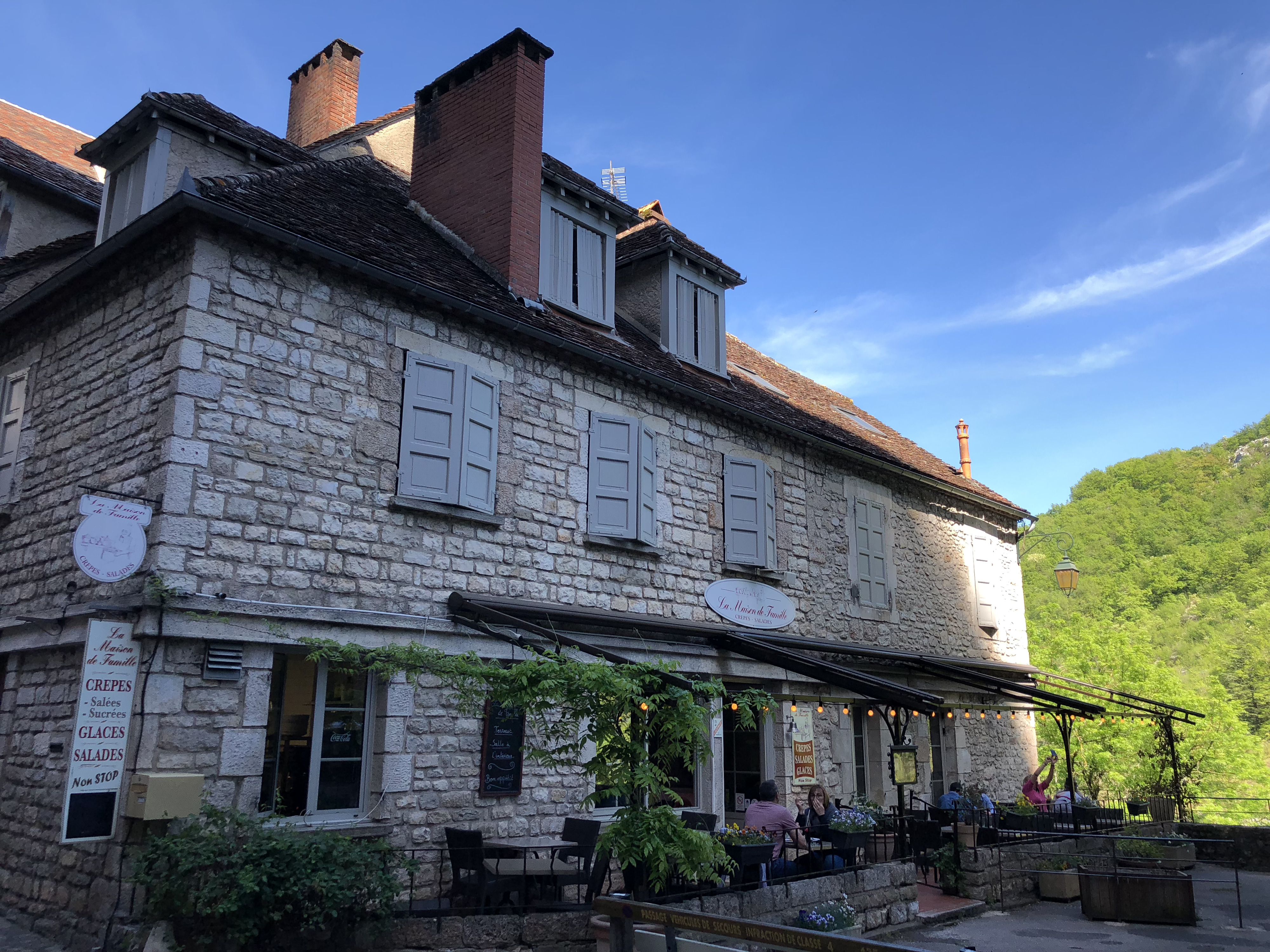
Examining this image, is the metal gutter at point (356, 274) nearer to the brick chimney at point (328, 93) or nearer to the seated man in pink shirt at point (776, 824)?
the seated man in pink shirt at point (776, 824)

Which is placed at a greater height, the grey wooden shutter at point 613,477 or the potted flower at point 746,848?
the grey wooden shutter at point 613,477

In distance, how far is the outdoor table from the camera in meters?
6.66

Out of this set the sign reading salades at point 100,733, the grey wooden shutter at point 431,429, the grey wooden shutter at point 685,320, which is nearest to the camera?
the sign reading salades at point 100,733

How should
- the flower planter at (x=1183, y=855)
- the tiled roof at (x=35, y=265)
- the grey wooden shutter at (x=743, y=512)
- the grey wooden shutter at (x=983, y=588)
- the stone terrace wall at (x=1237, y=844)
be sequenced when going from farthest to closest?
the grey wooden shutter at (x=983, y=588) → the stone terrace wall at (x=1237, y=844) → the flower planter at (x=1183, y=855) → the grey wooden shutter at (x=743, y=512) → the tiled roof at (x=35, y=265)

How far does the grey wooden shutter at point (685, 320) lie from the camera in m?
11.8

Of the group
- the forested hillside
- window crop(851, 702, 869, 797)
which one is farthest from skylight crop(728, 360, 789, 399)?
the forested hillside

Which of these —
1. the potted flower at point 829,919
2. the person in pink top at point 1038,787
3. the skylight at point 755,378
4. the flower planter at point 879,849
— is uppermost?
the skylight at point 755,378

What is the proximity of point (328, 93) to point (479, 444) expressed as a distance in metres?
8.18

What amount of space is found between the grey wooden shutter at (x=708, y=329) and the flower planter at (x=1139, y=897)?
22.5ft

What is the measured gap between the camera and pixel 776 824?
7.86 m

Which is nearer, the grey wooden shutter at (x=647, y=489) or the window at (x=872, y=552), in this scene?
the grey wooden shutter at (x=647, y=489)

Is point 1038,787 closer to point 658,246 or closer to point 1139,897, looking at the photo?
point 1139,897

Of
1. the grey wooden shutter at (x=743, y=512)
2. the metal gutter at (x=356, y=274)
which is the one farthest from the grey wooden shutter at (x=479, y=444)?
the grey wooden shutter at (x=743, y=512)

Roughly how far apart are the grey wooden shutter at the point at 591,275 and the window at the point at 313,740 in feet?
16.0
